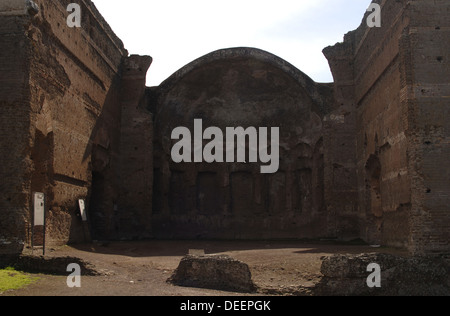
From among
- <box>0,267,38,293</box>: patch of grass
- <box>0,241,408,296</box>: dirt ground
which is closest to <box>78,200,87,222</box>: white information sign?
<box>0,241,408,296</box>: dirt ground

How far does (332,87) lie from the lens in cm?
1766

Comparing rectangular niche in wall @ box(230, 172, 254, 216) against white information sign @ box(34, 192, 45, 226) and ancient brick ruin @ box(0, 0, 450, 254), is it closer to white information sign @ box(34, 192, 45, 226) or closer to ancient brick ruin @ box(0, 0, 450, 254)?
ancient brick ruin @ box(0, 0, 450, 254)

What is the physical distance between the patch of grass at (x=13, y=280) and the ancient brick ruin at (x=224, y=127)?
3.37 feet

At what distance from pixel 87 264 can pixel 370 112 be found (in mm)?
9647

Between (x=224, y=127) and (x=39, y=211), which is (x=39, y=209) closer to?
(x=39, y=211)

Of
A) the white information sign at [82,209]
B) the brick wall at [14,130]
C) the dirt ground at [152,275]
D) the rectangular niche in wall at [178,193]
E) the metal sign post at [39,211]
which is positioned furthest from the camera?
the rectangular niche in wall at [178,193]

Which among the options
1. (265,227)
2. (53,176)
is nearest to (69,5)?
(53,176)

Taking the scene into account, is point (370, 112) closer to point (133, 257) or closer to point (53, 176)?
point (133, 257)

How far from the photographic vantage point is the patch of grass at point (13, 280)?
25.8 ft

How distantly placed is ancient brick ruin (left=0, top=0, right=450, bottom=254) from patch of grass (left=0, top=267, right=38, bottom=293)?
3.37 ft

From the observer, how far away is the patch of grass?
787cm

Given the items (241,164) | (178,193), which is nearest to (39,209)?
(178,193)

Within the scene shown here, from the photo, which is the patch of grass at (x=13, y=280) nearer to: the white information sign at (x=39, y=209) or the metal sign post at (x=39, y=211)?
the metal sign post at (x=39, y=211)

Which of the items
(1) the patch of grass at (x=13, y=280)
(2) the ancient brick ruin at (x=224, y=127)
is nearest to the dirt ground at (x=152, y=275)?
(1) the patch of grass at (x=13, y=280)
